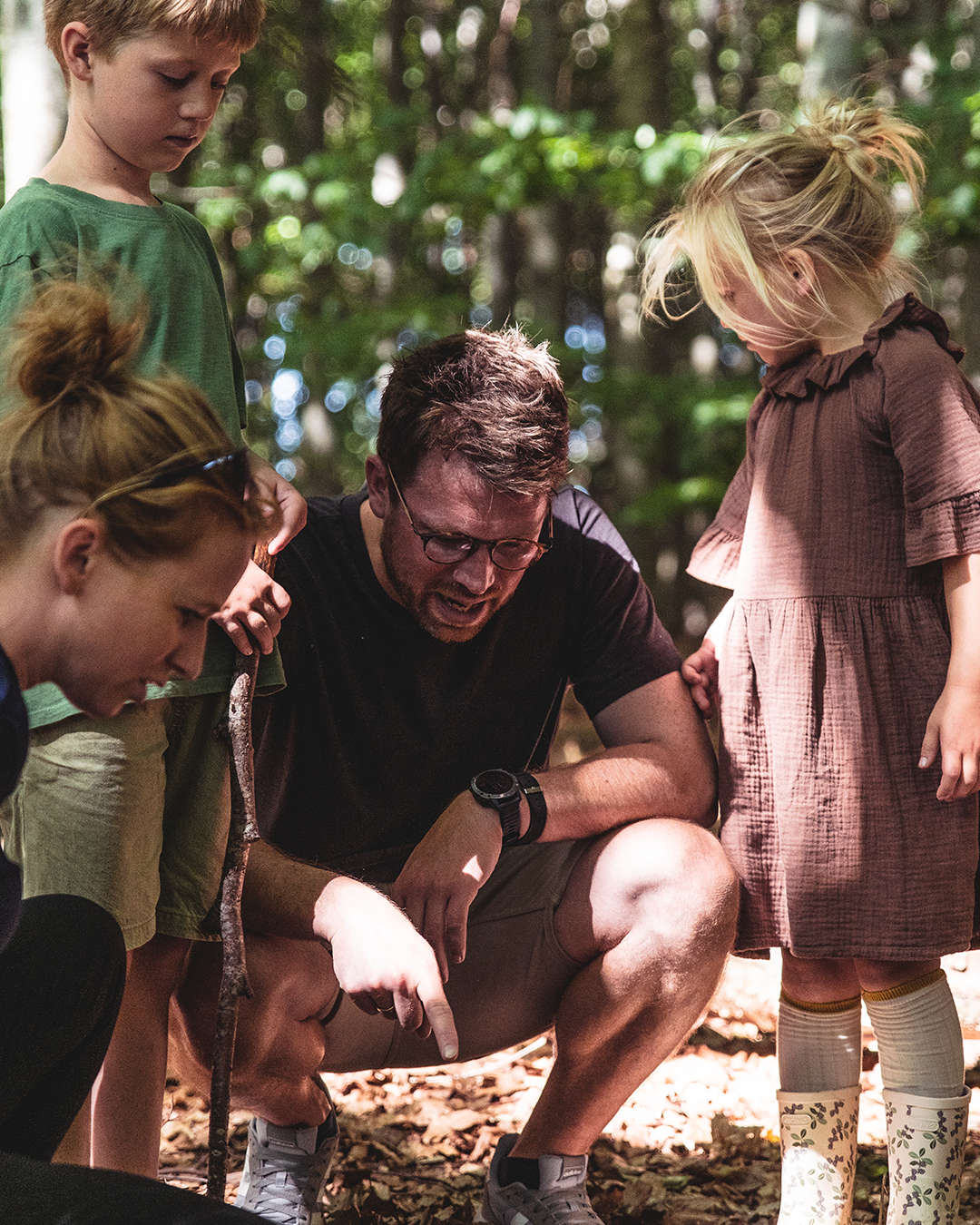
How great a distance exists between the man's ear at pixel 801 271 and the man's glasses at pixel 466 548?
2.22 ft

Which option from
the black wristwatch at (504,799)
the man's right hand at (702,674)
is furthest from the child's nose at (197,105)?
the man's right hand at (702,674)

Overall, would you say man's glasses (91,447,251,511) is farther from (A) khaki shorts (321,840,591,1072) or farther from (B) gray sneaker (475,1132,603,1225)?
(B) gray sneaker (475,1132,603,1225)

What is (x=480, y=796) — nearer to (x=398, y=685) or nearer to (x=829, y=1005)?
(x=398, y=685)

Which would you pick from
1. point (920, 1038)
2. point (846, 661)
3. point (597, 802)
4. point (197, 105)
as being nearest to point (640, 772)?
point (597, 802)

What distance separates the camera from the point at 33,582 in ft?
4.36

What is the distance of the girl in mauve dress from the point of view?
198 cm

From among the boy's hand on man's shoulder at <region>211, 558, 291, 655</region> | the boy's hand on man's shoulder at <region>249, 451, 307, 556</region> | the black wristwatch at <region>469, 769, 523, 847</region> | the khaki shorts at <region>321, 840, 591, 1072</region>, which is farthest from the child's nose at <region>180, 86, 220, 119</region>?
the khaki shorts at <region>321, 840, 591, 1072</region>

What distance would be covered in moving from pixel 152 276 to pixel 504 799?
1.04m

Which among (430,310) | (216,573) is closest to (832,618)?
(216,573)

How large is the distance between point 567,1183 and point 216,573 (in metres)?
1.34

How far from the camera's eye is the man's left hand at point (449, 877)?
1.98 metres

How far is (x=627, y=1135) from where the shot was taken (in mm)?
2643

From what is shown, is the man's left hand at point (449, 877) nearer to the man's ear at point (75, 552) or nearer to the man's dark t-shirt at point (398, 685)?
the man's dark t-shirt at point (398, 685)

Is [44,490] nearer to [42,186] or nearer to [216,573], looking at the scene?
[216,573]
